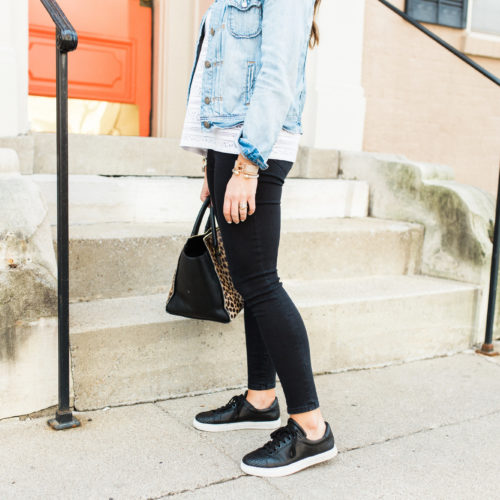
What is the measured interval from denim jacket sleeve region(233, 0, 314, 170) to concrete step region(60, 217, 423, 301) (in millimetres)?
1167

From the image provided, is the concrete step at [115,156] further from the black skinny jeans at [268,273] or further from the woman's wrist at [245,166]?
the woman's wrist at [245,166]

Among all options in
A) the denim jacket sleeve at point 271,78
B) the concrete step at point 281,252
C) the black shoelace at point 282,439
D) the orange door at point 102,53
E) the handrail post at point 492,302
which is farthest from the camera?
the orange door at point 102,53

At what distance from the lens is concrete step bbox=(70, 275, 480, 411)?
2424 mm

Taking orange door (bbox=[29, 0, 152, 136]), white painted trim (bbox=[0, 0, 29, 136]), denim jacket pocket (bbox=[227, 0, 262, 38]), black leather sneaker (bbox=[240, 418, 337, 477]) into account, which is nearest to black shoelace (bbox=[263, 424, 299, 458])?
black leather sneaker (bbox=[240, 418, 337, 477])

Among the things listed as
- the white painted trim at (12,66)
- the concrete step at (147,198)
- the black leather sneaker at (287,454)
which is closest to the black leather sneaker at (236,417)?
the black leather sneaker at (287,454)

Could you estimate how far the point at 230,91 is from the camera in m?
1.92

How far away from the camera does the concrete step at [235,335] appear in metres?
2.42

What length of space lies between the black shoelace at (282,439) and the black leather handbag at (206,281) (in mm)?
429

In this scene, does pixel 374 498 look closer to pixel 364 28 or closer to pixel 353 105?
pixel 353 105

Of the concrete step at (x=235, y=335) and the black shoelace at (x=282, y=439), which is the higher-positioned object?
the concrete step at (x=235, y=335)

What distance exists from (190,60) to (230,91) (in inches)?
102

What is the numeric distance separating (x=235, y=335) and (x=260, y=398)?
41 centimetres

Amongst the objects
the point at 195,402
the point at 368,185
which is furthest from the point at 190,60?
the point at 195,402

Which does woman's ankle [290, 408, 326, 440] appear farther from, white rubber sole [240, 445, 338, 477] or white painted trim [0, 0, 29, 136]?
white painted trim [0, 0, 29, 136]
